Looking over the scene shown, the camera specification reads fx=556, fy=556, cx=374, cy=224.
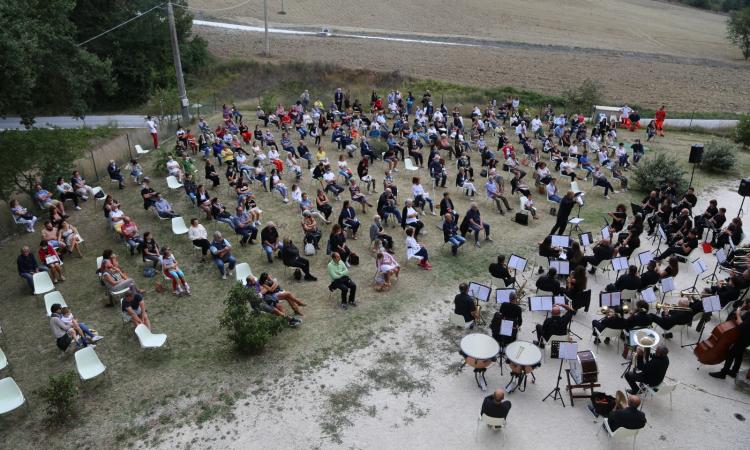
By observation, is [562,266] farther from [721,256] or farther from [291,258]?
[291,258]

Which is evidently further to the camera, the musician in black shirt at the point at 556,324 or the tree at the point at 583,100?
the tree at the point at 583,100

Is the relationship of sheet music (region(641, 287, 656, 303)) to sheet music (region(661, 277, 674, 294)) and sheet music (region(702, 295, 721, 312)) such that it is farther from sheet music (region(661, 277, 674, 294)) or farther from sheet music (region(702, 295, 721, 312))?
sheet music (region(702, 295, 721, 312))

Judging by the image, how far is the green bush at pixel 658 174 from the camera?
19.6 metres

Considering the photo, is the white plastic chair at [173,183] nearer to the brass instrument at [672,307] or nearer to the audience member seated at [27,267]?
the audience member seated at [27,267]

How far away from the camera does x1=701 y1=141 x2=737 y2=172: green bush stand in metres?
22.1

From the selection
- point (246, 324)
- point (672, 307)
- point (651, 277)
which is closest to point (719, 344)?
point (672, 307)

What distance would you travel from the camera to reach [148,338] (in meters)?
10.4

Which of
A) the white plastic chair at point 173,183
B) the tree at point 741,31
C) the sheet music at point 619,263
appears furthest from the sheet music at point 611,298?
the tree at point 741,31

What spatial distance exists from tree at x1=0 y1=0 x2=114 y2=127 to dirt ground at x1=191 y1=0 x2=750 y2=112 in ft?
71.2

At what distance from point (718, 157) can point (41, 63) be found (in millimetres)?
26546

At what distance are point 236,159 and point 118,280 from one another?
786cm

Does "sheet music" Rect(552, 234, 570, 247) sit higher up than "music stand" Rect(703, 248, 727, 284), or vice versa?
"sheet music" Rect(552, 234, 570, 247)

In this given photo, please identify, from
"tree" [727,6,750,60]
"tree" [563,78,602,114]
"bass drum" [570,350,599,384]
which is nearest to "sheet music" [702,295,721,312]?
"bass drum" [570,350,599,384]

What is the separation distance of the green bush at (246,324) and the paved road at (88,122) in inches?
889
